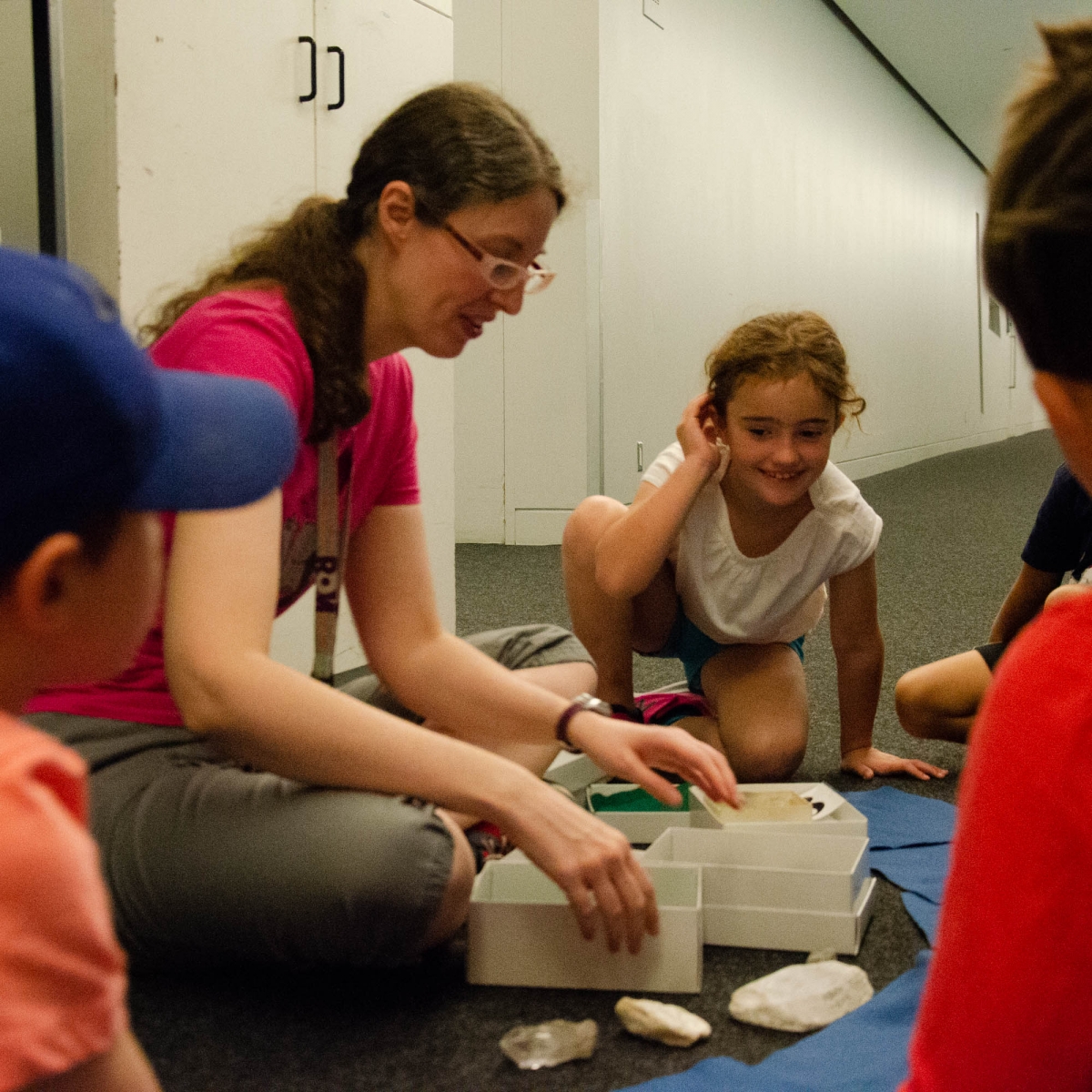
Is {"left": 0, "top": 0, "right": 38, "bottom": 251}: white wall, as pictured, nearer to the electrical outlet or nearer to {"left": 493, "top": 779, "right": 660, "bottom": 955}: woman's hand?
{"left": 493, "top": 779, "right": 660, "bottom": 955}: woman's hand

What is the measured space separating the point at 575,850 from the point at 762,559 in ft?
3.26

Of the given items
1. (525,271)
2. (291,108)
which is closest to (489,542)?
(291,108)

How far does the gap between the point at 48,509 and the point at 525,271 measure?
0.94 metres

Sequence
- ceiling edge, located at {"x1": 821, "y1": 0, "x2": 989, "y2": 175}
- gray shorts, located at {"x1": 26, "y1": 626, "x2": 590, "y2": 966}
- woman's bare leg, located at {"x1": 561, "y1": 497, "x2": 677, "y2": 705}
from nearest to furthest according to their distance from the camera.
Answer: gray shorts, located at {"x1": 26, "y1": 626, "x2": 590, "y2": 966}
woman's bare leg, located at {"x1": 561, "y1": 497, "x2": 677, "y2": 705}
ceiling edge, located at {"x1": 821, "y1": 0, "x2": 989, "y2": 175}

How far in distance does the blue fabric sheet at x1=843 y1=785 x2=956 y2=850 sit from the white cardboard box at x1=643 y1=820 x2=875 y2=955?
0.24m

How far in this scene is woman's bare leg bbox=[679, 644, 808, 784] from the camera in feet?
6.06

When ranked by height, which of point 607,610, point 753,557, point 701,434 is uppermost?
point 701,434

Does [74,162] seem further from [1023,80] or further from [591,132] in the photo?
[591,132]

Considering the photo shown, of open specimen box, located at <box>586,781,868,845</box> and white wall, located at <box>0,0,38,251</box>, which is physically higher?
white wall, located at <box>0,0,38,251</box>

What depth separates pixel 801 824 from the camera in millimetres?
1384

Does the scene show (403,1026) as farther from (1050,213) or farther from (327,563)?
(1050,213)

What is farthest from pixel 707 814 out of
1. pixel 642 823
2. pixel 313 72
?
pixel 313 72

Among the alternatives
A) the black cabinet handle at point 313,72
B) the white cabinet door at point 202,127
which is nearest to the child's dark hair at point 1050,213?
the white cabinet door at point 202,127

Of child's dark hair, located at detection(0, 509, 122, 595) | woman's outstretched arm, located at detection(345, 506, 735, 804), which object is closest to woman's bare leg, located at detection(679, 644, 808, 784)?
woman's outstretched arm, located at detection(345, 506, 735, 804)
